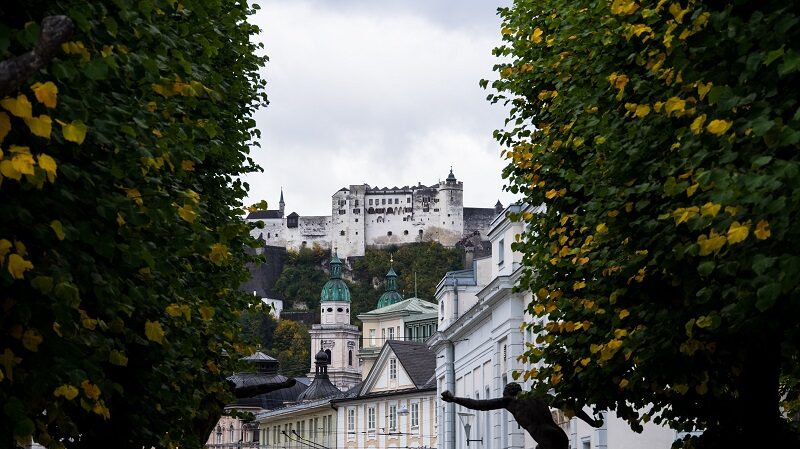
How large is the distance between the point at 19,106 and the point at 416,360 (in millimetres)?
86137

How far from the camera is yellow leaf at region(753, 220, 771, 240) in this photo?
42.5 feet

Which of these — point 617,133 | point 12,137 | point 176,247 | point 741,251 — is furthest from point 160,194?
point 617,133

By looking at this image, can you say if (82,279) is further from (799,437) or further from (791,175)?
(799,437)

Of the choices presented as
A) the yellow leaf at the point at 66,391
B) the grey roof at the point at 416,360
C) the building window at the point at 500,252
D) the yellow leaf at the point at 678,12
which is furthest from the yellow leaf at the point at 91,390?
the grey roof at the point at 416,360

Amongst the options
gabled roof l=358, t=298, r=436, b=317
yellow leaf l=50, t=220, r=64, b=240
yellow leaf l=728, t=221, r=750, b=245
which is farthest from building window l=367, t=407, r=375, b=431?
yellow leaf l=50, t=220, r=64, b=240

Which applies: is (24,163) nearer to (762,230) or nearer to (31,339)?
(31,339)

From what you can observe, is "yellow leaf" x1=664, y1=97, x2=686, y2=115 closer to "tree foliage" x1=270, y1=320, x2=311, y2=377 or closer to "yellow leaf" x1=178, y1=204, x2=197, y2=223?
"yellow leaf" x1=178, y1=204, x2=197, y2=223

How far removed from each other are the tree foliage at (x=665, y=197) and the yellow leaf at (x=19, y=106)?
5584mm

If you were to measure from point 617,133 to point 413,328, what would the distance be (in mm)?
129973

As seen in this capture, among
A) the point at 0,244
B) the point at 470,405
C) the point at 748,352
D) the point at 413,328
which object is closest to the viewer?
the point at 0,244

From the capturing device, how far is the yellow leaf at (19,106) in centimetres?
1077

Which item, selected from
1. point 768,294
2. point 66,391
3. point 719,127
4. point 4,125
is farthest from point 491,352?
point 4,125

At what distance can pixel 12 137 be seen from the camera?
456 inches

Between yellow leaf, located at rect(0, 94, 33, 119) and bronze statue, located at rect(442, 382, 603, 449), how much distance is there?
9820 millimetres
